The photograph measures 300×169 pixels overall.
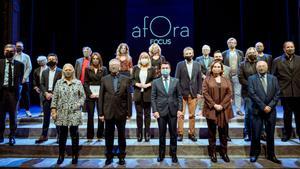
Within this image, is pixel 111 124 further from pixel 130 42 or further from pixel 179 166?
pixel 130 42

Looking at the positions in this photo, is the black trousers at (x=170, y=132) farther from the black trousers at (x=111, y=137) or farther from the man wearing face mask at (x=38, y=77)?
the man wearing face mask at (x=38, y=77)

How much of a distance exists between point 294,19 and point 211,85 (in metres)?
5.42

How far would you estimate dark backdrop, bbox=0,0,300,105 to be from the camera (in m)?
10.0

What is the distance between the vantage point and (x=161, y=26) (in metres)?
10.7

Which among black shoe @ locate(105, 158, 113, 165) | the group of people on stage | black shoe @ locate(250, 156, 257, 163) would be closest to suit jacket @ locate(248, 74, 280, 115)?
the group of people on stage

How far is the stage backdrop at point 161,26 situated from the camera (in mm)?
10578

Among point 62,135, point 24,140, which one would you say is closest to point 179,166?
point 62,135

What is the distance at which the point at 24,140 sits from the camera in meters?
6.16

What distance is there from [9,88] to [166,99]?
3.12 m

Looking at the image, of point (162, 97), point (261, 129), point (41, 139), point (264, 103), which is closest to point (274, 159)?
point (261, 129)

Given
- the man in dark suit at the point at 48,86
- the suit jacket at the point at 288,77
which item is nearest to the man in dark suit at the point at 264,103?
the suit jacket at the point at 288,77

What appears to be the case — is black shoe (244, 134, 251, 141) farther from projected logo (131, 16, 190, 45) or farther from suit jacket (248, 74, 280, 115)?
projected logo (131, 16, 190, 45)

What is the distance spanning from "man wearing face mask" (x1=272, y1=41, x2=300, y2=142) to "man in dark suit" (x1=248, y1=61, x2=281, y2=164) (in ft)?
2.39

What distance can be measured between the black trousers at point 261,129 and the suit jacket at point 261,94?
103mm
